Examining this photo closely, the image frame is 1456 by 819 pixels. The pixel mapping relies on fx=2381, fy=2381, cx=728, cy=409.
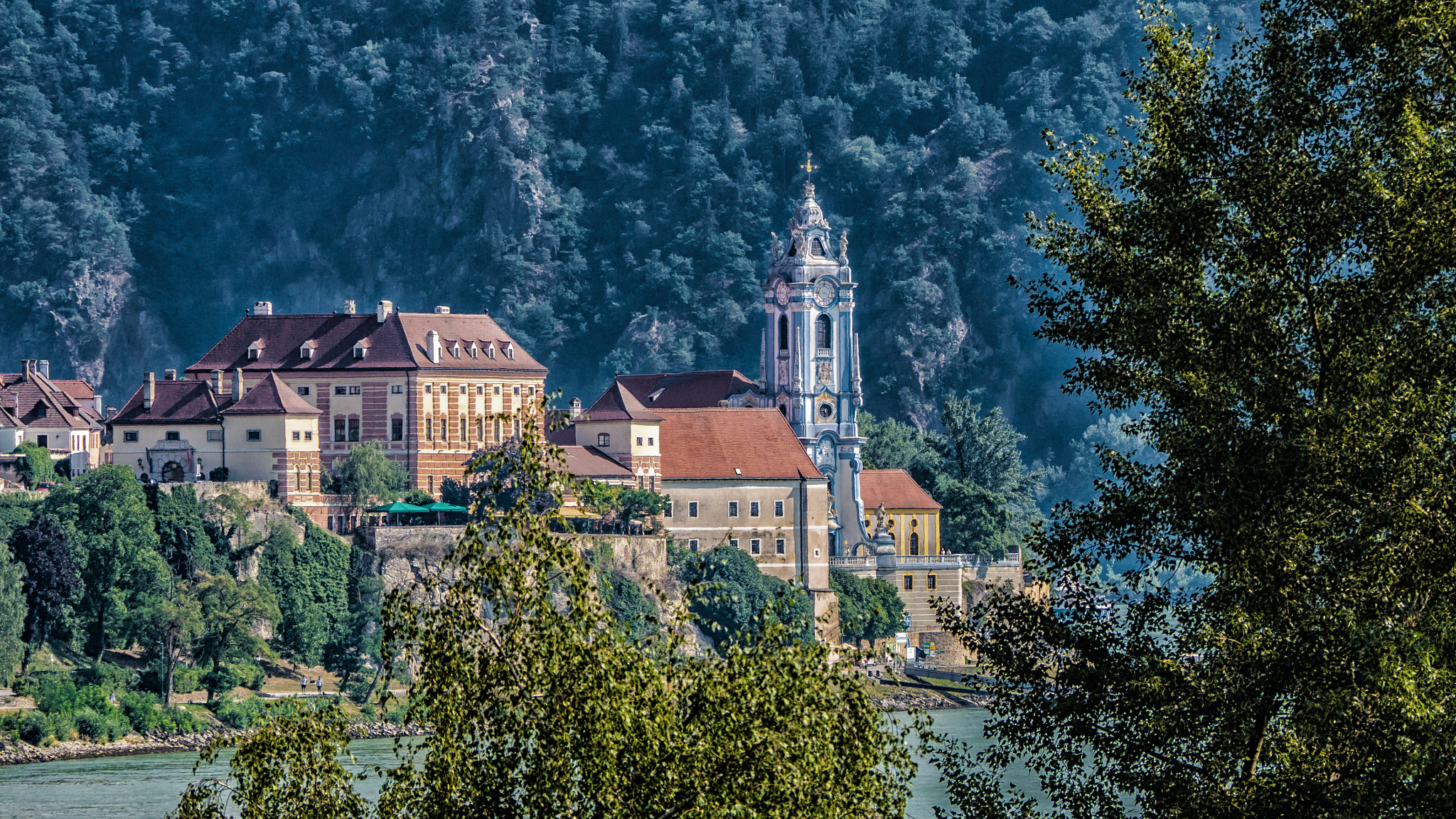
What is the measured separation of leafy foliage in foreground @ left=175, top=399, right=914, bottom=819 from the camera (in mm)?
18906

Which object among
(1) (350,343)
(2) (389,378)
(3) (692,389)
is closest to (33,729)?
(2) (389,378)

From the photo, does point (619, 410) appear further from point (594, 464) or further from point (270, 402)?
point (270, 402)

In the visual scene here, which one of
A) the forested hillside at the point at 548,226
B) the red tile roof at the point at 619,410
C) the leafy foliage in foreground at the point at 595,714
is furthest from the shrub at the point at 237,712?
the forested hillside at the point at 548,226

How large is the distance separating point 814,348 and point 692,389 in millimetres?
6328

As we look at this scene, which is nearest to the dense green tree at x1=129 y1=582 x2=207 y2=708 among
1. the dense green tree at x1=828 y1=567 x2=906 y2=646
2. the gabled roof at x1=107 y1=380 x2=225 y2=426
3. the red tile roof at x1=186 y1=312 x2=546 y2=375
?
the gabled roof at x1=107 y1=380 x2=225 y2=426

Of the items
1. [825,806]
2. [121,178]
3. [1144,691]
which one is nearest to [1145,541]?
[1144,691]

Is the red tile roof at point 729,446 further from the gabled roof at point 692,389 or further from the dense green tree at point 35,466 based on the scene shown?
the dense green tree at point 35,466

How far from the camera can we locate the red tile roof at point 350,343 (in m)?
95.4

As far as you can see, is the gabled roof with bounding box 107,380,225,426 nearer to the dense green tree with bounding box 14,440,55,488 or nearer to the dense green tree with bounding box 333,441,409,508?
the dense green tree with bounding box 14,440,55,488

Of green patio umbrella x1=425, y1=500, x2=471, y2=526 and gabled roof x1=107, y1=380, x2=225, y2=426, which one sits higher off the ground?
gabled roof x1=107, y1=380, x2=225, y2=426

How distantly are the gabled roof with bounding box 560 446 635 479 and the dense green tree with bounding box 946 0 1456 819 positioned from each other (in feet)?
226

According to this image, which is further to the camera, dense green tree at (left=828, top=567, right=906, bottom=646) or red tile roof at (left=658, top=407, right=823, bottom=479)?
red tile roof at (left=658, top=407, right=823, bottom=479)

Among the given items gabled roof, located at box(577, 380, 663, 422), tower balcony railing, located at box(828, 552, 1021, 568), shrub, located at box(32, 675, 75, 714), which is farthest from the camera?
tower balcony railing, located at box(828, 552, 1021, 568)

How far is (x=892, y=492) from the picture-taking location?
11169cm
